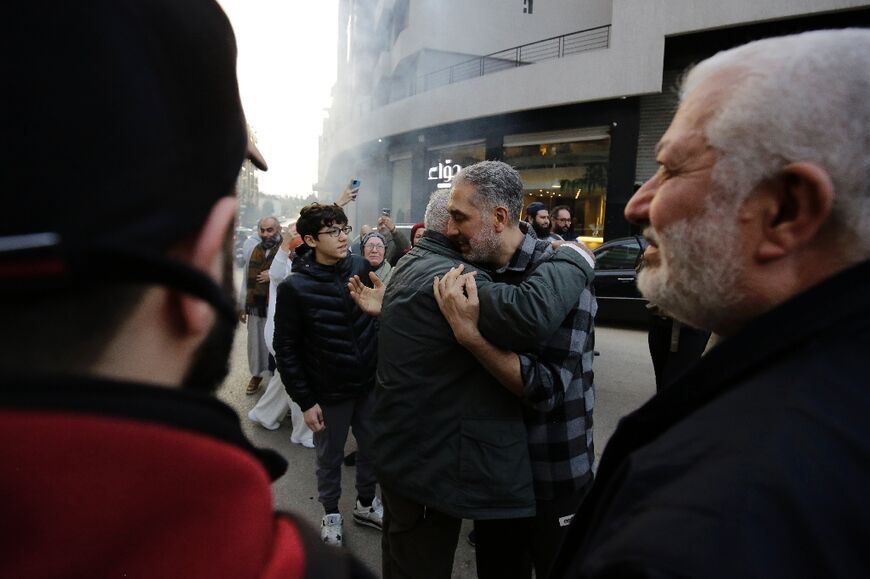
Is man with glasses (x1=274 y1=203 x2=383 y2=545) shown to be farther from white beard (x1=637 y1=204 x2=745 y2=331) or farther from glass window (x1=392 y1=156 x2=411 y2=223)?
glass window (x1=392 y1=156 x2=411 y2=223)

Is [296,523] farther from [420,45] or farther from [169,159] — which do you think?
[420,45]

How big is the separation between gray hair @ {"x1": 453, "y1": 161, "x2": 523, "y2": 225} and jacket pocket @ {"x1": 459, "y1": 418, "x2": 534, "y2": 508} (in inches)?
34.0

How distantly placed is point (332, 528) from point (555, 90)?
45.6 feet

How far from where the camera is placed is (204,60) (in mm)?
544

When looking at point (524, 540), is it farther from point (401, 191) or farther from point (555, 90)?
point (401, 191)

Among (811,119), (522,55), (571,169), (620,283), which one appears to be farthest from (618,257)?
(522,55)

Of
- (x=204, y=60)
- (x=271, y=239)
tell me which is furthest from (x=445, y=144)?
(x=204, y=60)

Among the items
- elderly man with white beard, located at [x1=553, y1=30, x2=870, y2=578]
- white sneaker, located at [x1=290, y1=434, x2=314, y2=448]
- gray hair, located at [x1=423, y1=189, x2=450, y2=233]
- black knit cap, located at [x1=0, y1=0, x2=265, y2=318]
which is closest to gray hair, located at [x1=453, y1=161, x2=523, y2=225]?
gray hair, located at [x1=423, y1=189, x2=450, y2=233]

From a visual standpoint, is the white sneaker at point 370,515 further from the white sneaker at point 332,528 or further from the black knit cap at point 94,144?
the black knit cap at point 94,144

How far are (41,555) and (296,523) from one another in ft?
0.79

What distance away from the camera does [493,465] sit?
196 centimetres

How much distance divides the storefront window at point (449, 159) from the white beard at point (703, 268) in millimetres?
16380

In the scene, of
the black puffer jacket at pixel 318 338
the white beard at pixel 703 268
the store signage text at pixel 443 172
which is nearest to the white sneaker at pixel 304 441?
the black puffer jacket at pixel 318 338

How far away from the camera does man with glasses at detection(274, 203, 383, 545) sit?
3.21m
